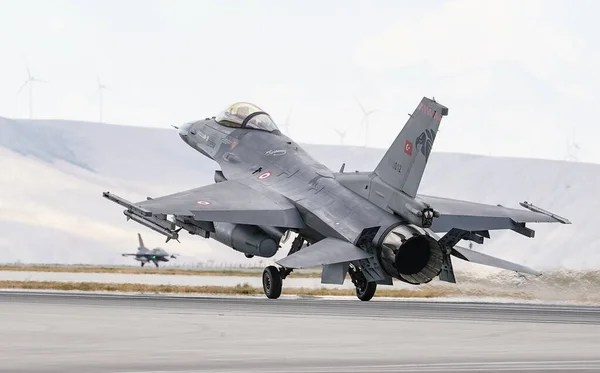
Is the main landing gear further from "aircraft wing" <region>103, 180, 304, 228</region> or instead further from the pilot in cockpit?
the pilot in cockpit

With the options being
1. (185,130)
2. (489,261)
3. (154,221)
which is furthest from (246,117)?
(489,261)

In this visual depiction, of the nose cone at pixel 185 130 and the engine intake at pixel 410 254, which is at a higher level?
the nose cone at pixel 185 130

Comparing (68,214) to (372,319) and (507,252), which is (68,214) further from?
(372,319)

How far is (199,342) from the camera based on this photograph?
20203mm

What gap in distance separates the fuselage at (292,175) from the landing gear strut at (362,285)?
1.46 metres

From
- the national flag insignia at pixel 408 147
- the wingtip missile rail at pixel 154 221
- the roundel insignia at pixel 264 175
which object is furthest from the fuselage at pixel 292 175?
the wingtip missile rail at pixel 154 221

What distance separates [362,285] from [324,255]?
3722 mm

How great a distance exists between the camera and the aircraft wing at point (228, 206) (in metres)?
33.1

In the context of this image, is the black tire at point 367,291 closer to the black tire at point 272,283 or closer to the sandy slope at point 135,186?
the black tire at point 272,283

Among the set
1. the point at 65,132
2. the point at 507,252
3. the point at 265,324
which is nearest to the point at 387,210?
the point at 265,324

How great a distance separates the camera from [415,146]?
1219 inches

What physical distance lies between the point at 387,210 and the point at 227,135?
9411 millimetres

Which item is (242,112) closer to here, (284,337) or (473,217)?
(473,217)

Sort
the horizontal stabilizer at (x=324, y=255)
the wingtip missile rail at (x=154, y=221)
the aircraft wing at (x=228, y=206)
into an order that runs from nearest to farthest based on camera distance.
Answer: the horizontal stabilizer at (x=324, y=255) < the aircraft wing at (x=228, y=206) < the wingtip missile rail at (x=154, y=221)
